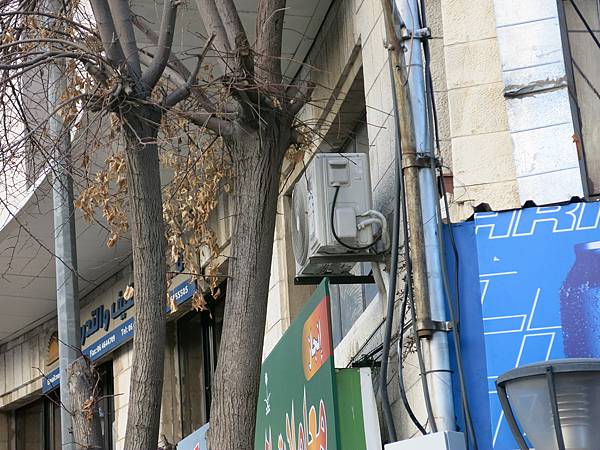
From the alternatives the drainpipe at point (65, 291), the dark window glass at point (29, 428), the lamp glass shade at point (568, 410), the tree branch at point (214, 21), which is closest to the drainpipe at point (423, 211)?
the tree branch at point (214, 21)

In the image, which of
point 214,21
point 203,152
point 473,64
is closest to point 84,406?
point 203,152

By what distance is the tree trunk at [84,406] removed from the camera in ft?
23.0

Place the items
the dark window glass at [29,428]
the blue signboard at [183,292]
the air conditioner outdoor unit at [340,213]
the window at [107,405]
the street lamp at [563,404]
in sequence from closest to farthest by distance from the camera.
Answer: the street lamp at [563,404]
the air conditioner outdoor unit at [340,213]
the blue signboard at [183,292]
the window at [107,405]
the dark window glass at [29,428]

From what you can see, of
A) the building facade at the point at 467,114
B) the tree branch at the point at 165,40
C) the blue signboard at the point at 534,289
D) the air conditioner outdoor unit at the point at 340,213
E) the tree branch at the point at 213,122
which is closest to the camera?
the blue signboard at the point at 534,289

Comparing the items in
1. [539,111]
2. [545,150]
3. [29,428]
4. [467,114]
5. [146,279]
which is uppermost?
[29,428]

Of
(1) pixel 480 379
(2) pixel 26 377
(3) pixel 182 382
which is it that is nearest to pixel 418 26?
(1) pixel 480 379

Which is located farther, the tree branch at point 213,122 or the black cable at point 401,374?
the tree branch at point 213,122

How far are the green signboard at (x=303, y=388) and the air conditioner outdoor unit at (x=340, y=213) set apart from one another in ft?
1.14

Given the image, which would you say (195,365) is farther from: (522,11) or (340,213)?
(522,11)

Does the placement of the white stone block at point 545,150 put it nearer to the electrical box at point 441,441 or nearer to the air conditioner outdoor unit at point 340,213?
the air conditioner outdoor unit at point 340,213

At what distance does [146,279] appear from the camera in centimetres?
632

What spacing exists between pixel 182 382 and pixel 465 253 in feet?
27.9

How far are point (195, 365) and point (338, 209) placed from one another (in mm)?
7421

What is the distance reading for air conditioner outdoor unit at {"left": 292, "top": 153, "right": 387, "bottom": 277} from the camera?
22.8 ft
